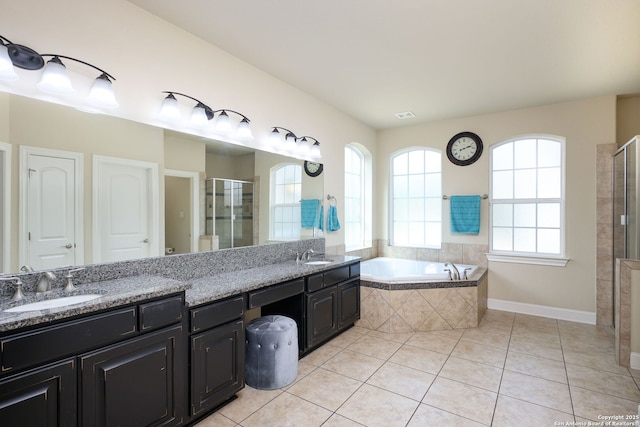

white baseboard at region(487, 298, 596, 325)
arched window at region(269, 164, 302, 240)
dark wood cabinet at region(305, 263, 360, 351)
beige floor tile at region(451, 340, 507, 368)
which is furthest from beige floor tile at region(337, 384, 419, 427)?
white baseboard at region(487, 298, 596, 325)

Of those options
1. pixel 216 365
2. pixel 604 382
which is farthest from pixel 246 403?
pixel 604 382

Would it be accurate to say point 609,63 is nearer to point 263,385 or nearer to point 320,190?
point 320,190

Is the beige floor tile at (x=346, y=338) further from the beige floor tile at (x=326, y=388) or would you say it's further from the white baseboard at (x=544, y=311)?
the white baseboard at (x=544, y=311)

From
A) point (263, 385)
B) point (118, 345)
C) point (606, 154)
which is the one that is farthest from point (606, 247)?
point (118, 345)

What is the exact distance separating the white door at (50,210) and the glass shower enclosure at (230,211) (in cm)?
93

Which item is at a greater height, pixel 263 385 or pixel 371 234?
pixel 371 234

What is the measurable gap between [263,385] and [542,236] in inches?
151

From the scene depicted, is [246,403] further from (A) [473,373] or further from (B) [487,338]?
(B) [487,338]

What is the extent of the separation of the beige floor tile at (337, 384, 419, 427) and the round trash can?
1.68 ft

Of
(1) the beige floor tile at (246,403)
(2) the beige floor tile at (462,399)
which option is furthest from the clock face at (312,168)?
(2) the beige floor tile at (462,399)

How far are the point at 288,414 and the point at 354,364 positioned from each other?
85cm

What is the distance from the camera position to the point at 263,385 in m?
2.35

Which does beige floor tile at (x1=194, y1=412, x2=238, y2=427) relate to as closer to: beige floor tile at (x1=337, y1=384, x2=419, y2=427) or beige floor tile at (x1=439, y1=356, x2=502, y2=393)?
beige floor tile at (x1=337, y1=384, x2=419, y2=427)

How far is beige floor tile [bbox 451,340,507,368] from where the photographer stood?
282cm
